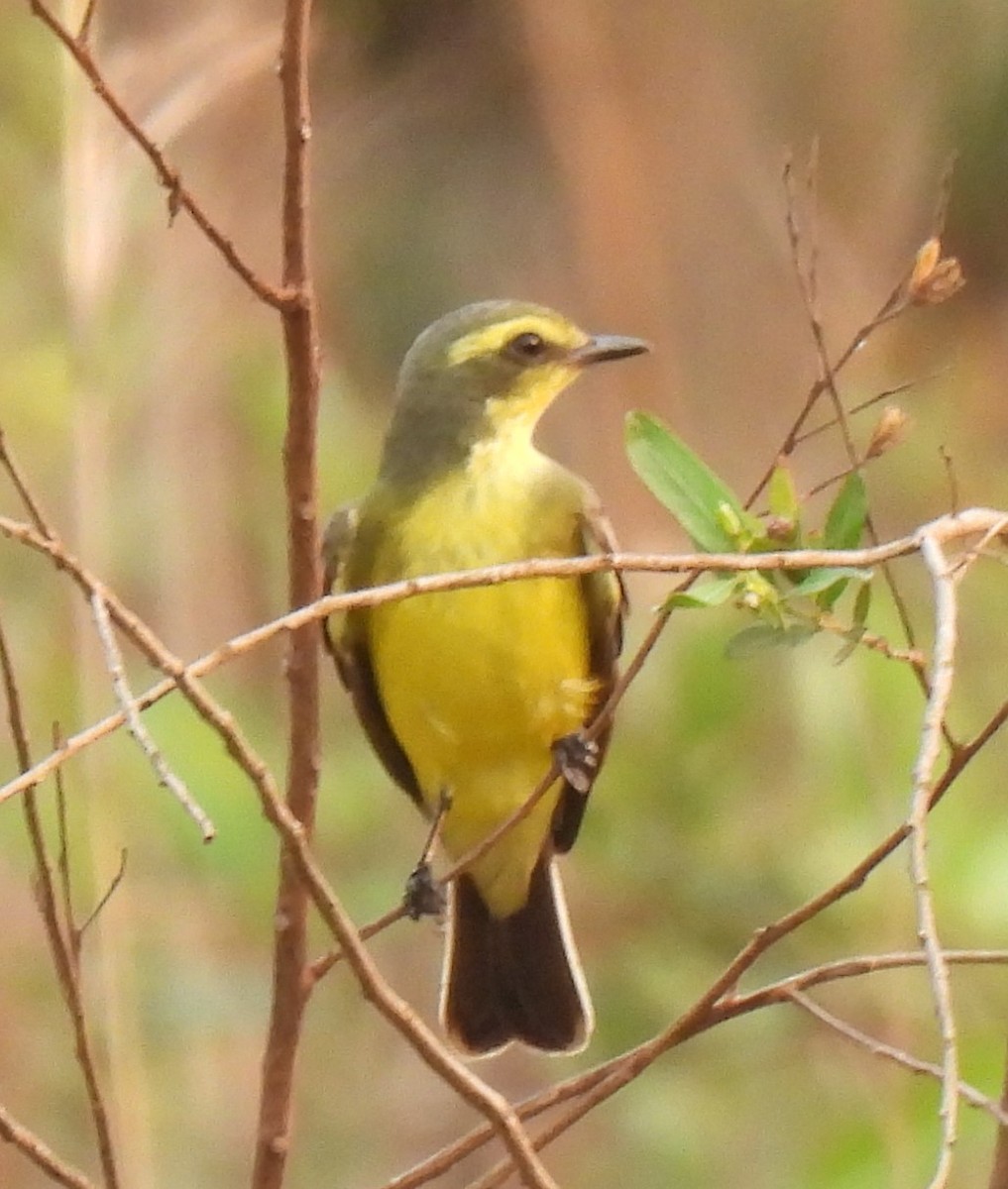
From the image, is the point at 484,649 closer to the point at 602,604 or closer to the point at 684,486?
the point at 602,604

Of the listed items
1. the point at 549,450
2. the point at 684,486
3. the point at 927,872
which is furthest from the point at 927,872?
the point at 549,450

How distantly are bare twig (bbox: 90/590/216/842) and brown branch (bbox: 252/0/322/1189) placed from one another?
0.94ft

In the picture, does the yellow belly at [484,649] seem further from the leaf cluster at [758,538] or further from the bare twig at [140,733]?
the bare twig at [140,733]

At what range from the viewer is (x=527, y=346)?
255 centimetres

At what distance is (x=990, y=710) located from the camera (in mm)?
3545

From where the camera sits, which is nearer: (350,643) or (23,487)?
(23,487)

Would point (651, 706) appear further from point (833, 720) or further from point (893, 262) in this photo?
point (893, 262)

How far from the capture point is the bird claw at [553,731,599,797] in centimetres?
228

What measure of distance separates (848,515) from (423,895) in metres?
1.01

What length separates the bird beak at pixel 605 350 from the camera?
2498 millimetres

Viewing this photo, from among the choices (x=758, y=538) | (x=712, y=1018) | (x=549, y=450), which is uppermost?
(x=549, y=450)

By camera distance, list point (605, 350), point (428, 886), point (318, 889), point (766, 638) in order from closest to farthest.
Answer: point (318, 889), point (766, 638), point (428, 886), point (605, 350)

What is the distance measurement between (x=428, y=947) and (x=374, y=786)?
724 mm

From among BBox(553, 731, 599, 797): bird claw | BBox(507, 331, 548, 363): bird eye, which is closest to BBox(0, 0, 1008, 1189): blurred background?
BBox(507, 331, 548, 363): bird eye
